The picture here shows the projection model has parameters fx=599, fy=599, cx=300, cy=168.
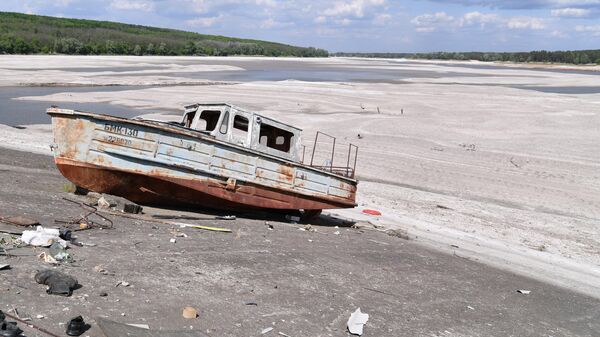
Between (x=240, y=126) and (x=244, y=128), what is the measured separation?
93mm

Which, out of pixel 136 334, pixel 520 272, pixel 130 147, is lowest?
pixel 520 272

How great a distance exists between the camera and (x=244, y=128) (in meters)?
12.2

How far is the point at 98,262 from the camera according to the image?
25.5 feet

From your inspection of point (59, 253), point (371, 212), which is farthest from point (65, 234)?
point (371, 212)

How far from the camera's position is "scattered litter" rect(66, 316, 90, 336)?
5727 millimetres

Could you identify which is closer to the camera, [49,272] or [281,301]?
[49,272]

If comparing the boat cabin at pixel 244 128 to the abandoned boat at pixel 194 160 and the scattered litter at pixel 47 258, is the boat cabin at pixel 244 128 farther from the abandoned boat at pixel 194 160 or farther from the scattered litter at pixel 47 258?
the scattered litter at pixel 47 258

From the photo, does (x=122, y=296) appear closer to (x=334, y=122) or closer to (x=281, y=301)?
(x=281, y=301)

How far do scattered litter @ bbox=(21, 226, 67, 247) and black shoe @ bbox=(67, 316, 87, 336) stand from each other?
8.25 ft

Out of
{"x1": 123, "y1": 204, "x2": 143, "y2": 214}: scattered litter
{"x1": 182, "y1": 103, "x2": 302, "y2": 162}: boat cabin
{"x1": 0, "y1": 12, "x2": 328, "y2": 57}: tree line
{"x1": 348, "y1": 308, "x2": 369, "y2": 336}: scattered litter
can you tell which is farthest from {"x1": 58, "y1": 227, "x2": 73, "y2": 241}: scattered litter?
{"x1": 0, "y1": 12, "x2": 328, "y2": 57}: tree line

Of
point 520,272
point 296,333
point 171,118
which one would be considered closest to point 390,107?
point 171,118

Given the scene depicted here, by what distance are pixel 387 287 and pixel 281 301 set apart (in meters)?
2.09

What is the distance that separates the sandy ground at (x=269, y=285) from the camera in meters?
6.65

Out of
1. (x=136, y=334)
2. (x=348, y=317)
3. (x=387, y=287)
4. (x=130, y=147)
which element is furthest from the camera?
(x=130, y=147)
